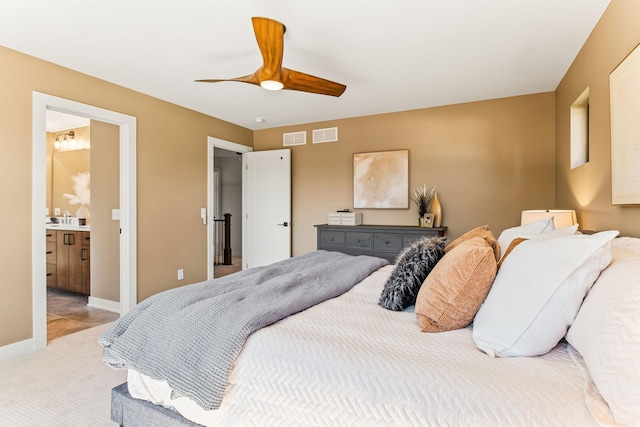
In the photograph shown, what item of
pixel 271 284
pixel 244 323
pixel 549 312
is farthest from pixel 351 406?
pixel 271 284

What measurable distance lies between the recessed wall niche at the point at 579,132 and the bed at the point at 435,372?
1.81 meters

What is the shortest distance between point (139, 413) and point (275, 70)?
2.15m

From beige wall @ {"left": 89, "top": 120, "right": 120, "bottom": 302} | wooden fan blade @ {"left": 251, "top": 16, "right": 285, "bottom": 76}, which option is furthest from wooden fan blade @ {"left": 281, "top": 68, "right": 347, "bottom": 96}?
beige wall @ {"left": 89, "top": 120, "right": 120, "bottom": 302}

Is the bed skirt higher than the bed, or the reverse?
the bed

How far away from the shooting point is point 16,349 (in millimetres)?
2719

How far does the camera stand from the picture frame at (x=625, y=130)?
5.43 ft

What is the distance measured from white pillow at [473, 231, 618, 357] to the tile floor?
3.68 m

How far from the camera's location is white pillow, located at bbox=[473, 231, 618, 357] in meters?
1.09

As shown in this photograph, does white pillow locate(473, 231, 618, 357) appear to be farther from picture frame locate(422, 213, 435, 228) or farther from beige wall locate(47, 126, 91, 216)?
beige wall locate(47, 126, 91, 216)

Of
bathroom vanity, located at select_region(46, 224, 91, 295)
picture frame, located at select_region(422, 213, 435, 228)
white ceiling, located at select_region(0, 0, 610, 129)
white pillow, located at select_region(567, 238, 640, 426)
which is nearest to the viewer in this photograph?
white pillow, located at select_region(567, 238, 640, 426)

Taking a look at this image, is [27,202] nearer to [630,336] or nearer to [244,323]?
[244,323]

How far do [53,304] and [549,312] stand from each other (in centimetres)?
515

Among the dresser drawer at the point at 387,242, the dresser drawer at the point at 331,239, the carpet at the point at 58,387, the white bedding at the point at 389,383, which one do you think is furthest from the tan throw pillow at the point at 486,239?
the dresser drawer at the point at 331,239

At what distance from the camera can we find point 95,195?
417cm
